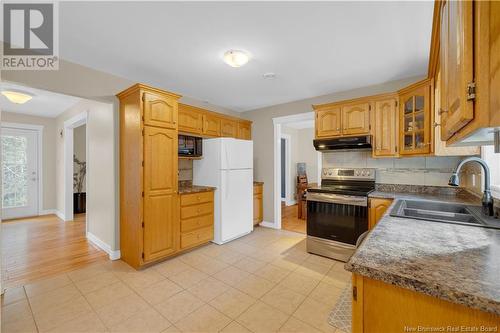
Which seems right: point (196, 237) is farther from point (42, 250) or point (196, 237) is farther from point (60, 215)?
point (60, 215)

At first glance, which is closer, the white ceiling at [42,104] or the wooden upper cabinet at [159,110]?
the wooden upper cabinet at [159,110]

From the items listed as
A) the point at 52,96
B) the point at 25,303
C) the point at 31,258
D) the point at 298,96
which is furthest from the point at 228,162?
the point at 52,96

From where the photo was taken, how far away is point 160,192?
2.77 meters

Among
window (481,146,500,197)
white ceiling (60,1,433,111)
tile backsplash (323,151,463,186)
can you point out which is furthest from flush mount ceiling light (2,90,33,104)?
window (481,146,500,197)

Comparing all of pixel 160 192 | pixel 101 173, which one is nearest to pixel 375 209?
pixel 160 192

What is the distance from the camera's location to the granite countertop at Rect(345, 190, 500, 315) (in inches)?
24.9

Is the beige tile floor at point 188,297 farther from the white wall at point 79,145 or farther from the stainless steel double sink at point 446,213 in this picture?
the white wall at point 79,145

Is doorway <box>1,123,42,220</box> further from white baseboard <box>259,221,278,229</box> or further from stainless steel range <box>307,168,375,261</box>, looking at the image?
stainless steel range <box>307,168,375,261</box>

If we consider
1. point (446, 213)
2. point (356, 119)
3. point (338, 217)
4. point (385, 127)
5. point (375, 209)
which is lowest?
point (338, 217)

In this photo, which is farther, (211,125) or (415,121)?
(211,125)

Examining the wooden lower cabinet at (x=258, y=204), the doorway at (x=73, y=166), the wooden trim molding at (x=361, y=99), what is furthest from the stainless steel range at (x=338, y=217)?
the doorway at (x=73, y=166)

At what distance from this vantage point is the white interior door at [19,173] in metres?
4.86

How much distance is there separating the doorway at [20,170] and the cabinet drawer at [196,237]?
4.68 meters

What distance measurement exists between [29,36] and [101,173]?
174 cm
